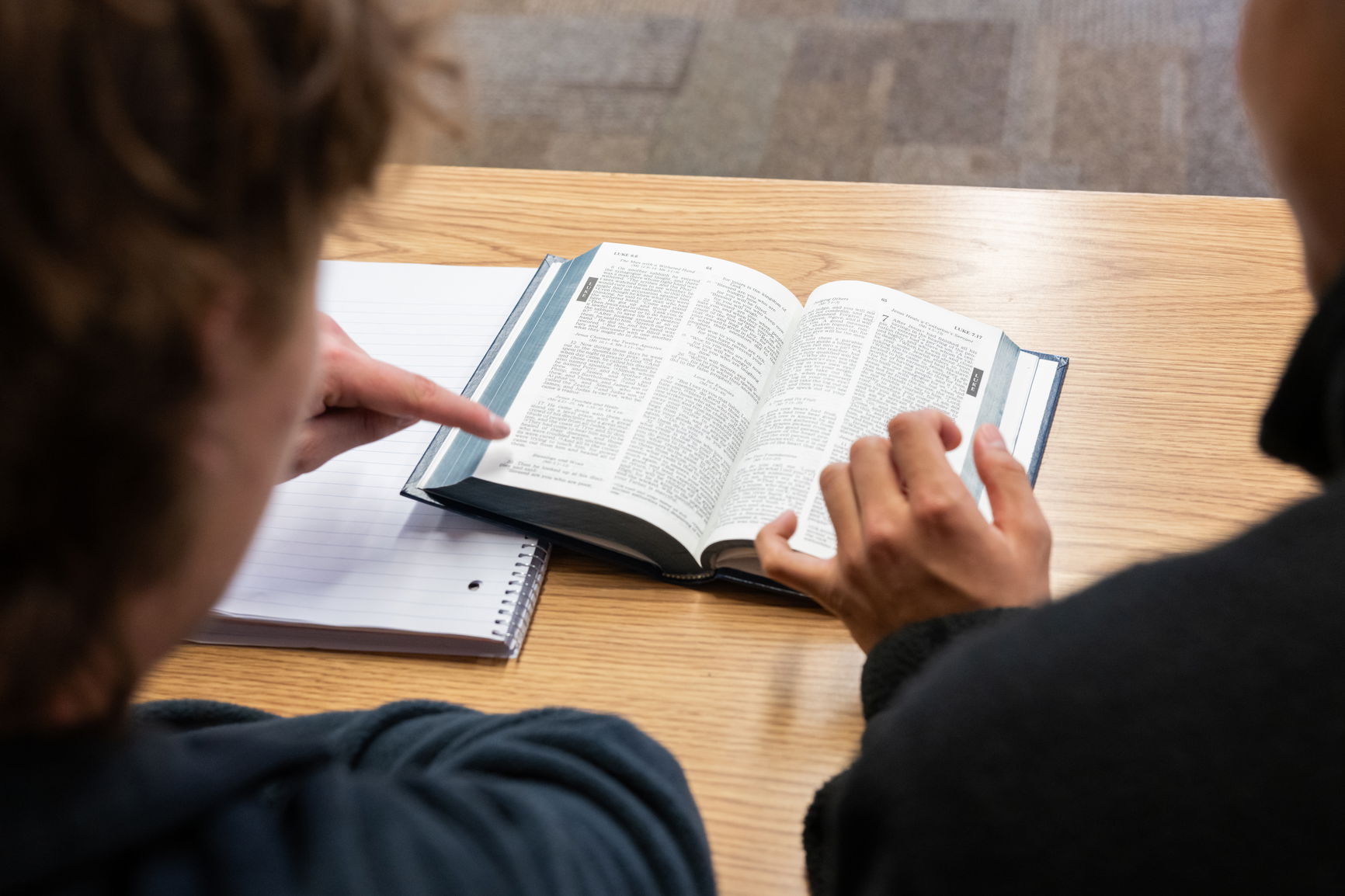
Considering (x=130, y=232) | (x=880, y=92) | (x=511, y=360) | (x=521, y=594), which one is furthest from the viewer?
(x=880, y=92)

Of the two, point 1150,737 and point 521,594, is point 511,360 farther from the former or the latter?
point 1150,737

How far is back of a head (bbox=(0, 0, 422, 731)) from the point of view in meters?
0.29

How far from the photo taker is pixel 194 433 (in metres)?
0.35

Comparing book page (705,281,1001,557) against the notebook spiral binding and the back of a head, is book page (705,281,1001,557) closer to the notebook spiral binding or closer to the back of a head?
the notebook spiral binding

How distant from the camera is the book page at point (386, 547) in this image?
0.68 m

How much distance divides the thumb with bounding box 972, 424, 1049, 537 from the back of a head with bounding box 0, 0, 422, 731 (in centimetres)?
42

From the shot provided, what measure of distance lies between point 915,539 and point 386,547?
36 centimetres

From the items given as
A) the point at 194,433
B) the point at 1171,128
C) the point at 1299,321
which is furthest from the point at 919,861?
the point at 1171,128

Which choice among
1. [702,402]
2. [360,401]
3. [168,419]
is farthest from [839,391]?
[168,419]

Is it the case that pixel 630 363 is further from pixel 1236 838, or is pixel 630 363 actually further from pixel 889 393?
pixel 1236 838

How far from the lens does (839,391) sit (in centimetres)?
73

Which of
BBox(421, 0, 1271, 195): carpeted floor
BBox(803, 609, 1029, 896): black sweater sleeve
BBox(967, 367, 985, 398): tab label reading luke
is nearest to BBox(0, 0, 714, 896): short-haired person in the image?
BBox(803, 609, 1029, 896): black sweater sleeve

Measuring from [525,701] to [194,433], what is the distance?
35 cm

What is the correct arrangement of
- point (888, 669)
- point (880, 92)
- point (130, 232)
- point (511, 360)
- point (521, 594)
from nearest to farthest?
point (130, 232)
point (888, 669)
point (521, 594)
point (511, 360)
point (880, 92)
